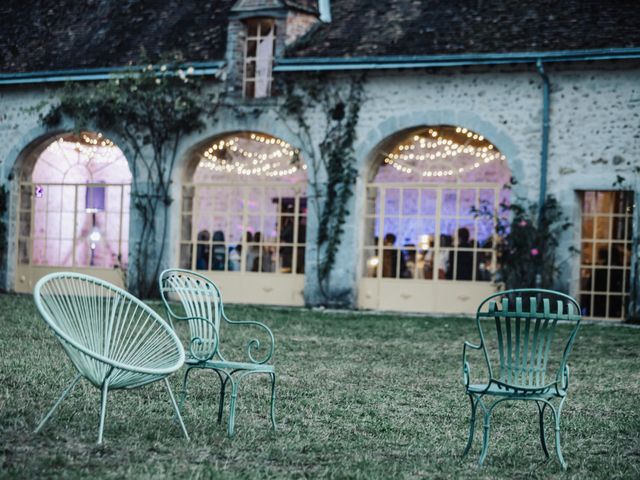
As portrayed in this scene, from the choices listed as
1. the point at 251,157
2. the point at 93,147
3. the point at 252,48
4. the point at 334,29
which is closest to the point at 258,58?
the point at 252,48

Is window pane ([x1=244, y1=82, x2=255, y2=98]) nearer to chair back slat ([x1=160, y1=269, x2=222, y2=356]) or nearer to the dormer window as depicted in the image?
the dormer window

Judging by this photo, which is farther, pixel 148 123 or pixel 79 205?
pixel 79 205

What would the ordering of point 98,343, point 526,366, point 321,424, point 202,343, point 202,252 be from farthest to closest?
1. point 202,252
2. point 321,424
3. point 202,343
4. point 98,343
5. point 526,366

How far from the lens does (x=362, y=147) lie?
16625 mm

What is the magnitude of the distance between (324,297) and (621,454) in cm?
1101

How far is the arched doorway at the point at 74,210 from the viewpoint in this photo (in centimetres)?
1891

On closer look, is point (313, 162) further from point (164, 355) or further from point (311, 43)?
point (164, 355)

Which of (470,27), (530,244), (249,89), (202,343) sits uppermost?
(470,27)

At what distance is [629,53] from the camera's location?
1478 centimetres

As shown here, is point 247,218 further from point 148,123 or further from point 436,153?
point 436,153

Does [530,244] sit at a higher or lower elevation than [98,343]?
higher

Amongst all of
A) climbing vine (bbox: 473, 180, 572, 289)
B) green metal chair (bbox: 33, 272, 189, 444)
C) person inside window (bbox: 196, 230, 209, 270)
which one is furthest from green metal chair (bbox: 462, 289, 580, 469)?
person inside window (bbox: 196, 230, 209, 270)

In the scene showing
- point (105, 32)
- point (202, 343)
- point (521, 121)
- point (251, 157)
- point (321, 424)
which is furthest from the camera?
point (105, 32)

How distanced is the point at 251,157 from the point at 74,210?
3.42 metres
